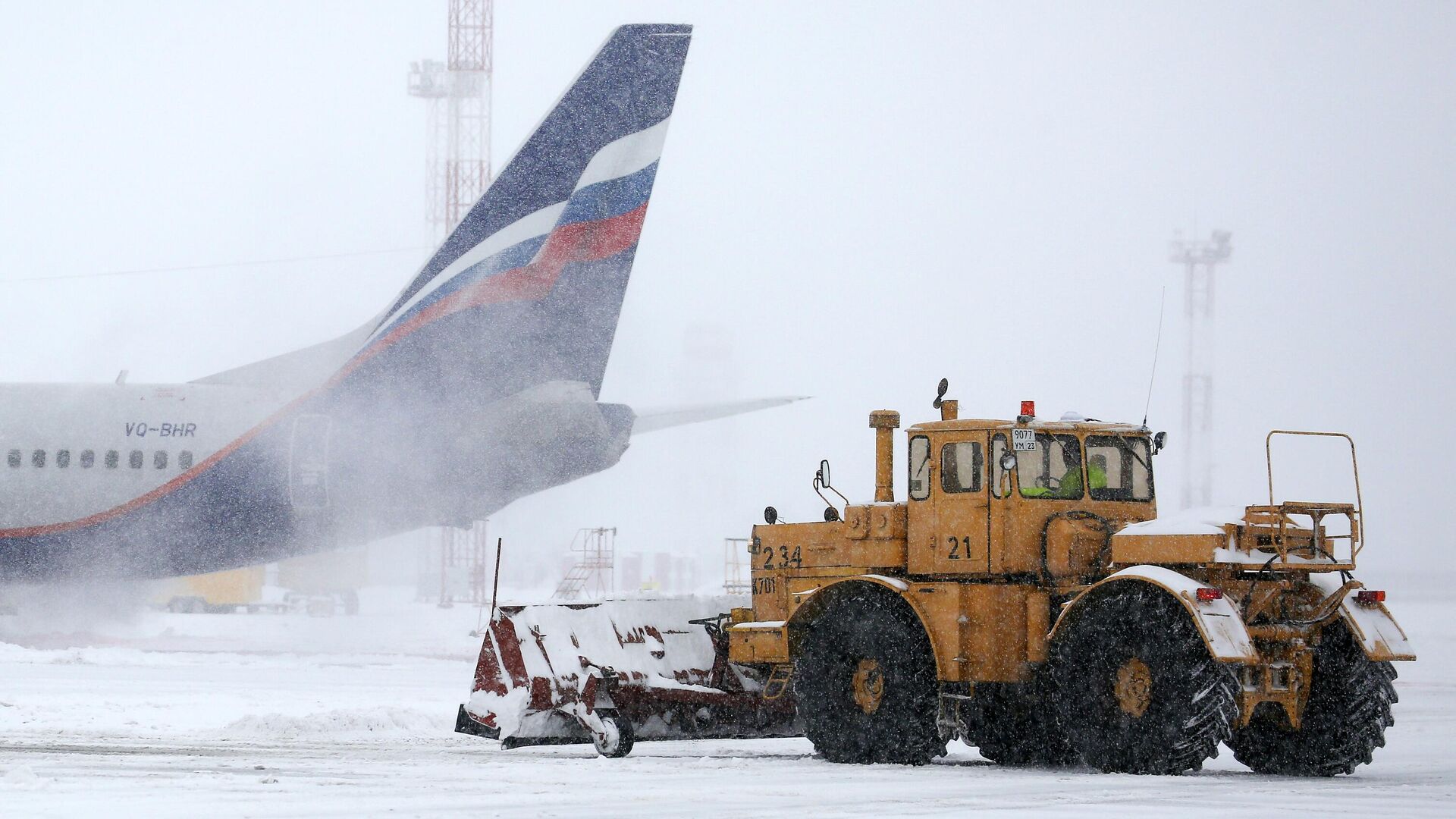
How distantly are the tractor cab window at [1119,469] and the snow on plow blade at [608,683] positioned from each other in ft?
10.0

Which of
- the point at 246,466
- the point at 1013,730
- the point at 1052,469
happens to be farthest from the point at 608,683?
the point at 246,466

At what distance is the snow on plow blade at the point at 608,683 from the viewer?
41.8 feet

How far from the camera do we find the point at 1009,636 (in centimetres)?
1137

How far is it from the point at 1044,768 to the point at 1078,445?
2380mm

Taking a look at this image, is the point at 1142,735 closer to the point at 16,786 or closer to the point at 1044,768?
the point at 1044,768

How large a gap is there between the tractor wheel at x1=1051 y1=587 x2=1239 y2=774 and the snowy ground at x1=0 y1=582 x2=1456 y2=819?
205mm

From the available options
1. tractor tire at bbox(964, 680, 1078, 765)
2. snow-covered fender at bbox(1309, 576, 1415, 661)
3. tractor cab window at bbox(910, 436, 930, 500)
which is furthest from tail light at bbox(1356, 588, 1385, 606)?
tractor cab window at bbox(910, 436, 930, 500)

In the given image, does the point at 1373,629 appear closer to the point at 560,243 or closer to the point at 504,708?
the point at 504,708

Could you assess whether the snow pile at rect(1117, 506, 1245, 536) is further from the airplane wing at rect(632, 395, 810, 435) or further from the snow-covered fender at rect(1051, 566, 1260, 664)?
the airplane wing at rect(632, 395, 810, 435)

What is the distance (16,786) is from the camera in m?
9.34

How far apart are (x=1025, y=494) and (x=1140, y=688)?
1743 millimetres

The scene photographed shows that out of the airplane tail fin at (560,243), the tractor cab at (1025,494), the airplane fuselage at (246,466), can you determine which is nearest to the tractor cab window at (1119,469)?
the tractor cab at (1025,494)

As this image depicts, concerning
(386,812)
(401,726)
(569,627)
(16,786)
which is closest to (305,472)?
(401,726)

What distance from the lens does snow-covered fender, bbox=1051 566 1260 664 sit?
983 cm
